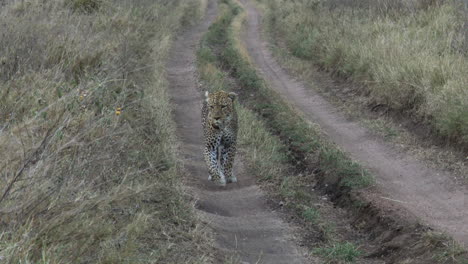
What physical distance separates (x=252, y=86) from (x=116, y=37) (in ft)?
13.4

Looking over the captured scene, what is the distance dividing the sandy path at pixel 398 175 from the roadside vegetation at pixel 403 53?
89 cm

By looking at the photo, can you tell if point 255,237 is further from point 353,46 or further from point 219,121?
point 353,46

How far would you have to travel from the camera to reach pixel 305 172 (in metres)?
10.1

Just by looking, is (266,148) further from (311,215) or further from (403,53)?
(403,53)

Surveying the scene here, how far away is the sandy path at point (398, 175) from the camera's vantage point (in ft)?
25.6

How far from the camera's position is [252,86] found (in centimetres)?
1544

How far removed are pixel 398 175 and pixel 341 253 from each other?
2.83m

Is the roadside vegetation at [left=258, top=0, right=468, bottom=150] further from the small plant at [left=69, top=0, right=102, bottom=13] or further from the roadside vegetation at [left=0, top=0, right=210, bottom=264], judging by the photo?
the small plant at [left=69, top=0, right=102, bottom=13]

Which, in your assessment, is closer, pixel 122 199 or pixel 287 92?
pixel 122 199

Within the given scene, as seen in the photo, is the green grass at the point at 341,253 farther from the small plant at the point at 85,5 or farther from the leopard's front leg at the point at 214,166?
the small plant at the point at 85,5

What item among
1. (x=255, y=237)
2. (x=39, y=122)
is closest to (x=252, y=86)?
(x=255, y=237)

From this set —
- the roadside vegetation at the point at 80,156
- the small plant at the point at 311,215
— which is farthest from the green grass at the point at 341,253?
the roadside vegetation at the point at 80,156

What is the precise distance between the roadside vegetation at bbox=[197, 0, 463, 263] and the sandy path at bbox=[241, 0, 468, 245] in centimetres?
36

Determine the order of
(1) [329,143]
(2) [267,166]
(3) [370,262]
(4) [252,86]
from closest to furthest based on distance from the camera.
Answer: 1. (3) [370,262]
2. (2) [267,166]
3. (1) [329,143]
4. (4) [252,86]
